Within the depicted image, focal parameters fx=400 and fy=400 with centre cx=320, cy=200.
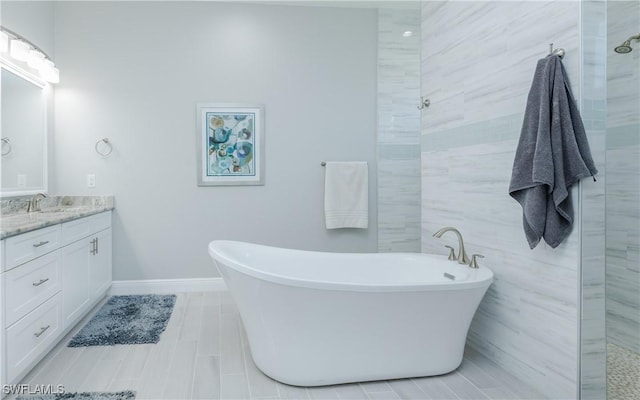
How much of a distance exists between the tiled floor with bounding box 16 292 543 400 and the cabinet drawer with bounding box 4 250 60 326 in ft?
1.27

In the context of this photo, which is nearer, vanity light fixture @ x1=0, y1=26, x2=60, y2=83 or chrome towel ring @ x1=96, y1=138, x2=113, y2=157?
vanity light fixture @ x1=0, y1=26, x2=60, y2=83

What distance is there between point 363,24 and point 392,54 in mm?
386

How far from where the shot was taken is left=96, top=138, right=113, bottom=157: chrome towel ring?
11.2 ft

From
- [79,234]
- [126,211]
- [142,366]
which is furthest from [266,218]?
[142,366]

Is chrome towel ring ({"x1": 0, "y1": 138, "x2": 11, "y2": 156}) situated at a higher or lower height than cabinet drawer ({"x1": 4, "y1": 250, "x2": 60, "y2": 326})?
A: higher

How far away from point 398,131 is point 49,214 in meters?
2.89

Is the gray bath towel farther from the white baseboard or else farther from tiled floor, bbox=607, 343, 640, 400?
the white baseboard

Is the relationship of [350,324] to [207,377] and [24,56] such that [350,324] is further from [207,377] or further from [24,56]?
[24,56]

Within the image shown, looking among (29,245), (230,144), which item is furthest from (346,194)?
(29,245)

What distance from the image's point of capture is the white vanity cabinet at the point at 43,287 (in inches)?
69.6

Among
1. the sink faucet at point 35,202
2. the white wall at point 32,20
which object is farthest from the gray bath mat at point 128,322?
the white wall at point 32,20

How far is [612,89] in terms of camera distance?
1.70m

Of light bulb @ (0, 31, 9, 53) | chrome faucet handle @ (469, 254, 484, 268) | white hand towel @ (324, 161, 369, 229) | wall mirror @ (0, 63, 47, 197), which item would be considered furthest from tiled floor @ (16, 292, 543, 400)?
light bulb @ (0, 31, 9, 53)

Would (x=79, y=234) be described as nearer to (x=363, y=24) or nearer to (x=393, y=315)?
(x=393, y=315)
